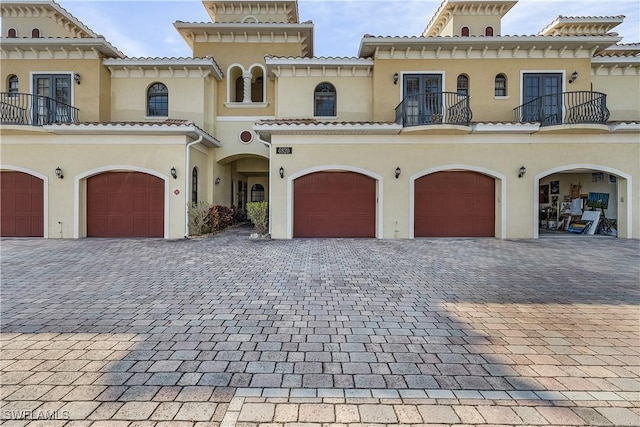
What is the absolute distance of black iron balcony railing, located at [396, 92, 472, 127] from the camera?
12.7 m

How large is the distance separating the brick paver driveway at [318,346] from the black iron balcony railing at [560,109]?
784 centimetres

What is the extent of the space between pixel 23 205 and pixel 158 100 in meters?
6.62

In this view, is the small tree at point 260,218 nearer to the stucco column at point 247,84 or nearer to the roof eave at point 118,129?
the roof eave at point 118,129

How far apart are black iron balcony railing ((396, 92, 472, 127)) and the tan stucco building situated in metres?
0.07

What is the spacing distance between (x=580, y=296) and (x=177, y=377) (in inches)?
244

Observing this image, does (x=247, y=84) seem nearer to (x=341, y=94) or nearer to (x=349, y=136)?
(x=341, y=94)

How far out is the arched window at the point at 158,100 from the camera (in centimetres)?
1430

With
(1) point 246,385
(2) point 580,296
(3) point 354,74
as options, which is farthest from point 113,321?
(3) point 354,74

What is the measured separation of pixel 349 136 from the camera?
1222 centimetres

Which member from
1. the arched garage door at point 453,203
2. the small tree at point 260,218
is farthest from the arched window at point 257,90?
the arched garage door at point 453,203

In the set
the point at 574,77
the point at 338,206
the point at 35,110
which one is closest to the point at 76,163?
the point at 35,110

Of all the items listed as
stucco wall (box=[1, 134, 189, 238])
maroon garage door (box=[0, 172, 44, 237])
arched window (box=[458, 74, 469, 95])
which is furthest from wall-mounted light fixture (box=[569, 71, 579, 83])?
maroon garage door (box=[0, 172, 44, 237])

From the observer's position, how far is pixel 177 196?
39.8 feet

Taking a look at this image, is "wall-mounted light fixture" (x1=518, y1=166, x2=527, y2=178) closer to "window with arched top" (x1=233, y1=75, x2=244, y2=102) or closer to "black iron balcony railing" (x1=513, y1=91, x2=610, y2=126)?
"black iron balcony railing" (x1=513, y1=91, x2=610, y2=126)
